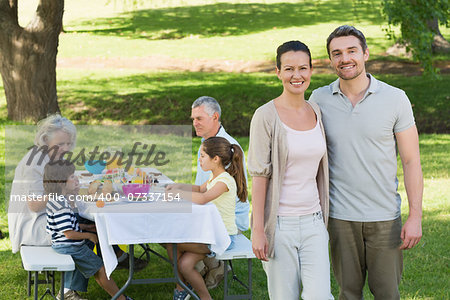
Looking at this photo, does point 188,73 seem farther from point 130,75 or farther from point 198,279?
point 198,279

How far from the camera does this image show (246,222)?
17.1 feet

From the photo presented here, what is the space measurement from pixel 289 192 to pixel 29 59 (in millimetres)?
9237

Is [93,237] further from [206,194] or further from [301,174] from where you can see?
[301,174]

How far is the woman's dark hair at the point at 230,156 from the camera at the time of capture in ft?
14.9

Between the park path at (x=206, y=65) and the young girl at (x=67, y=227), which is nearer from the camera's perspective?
the young girl at (x=67, y=227)

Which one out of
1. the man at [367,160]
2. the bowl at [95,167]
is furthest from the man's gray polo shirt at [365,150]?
the bowl at [95,167]

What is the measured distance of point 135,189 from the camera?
4.78 m

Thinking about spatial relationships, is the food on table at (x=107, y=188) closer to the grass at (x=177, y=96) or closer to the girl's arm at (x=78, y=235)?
the girl's arm at (x=78, y=235)

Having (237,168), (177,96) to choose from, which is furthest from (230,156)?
(177,96)

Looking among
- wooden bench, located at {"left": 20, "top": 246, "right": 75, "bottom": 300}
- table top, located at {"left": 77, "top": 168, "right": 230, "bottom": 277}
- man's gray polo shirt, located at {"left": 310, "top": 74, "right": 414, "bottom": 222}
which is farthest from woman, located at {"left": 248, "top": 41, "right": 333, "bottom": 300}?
wooden bench, located at {"left": 20, "top": 246, "right": 75, "bottom": 300}

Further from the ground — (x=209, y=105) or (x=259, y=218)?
(x=209, y=105)

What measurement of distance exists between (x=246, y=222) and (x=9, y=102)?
7.78 meters

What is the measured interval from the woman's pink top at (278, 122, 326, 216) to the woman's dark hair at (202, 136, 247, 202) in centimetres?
146

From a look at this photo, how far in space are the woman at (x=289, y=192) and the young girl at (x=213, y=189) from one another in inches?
54.8
